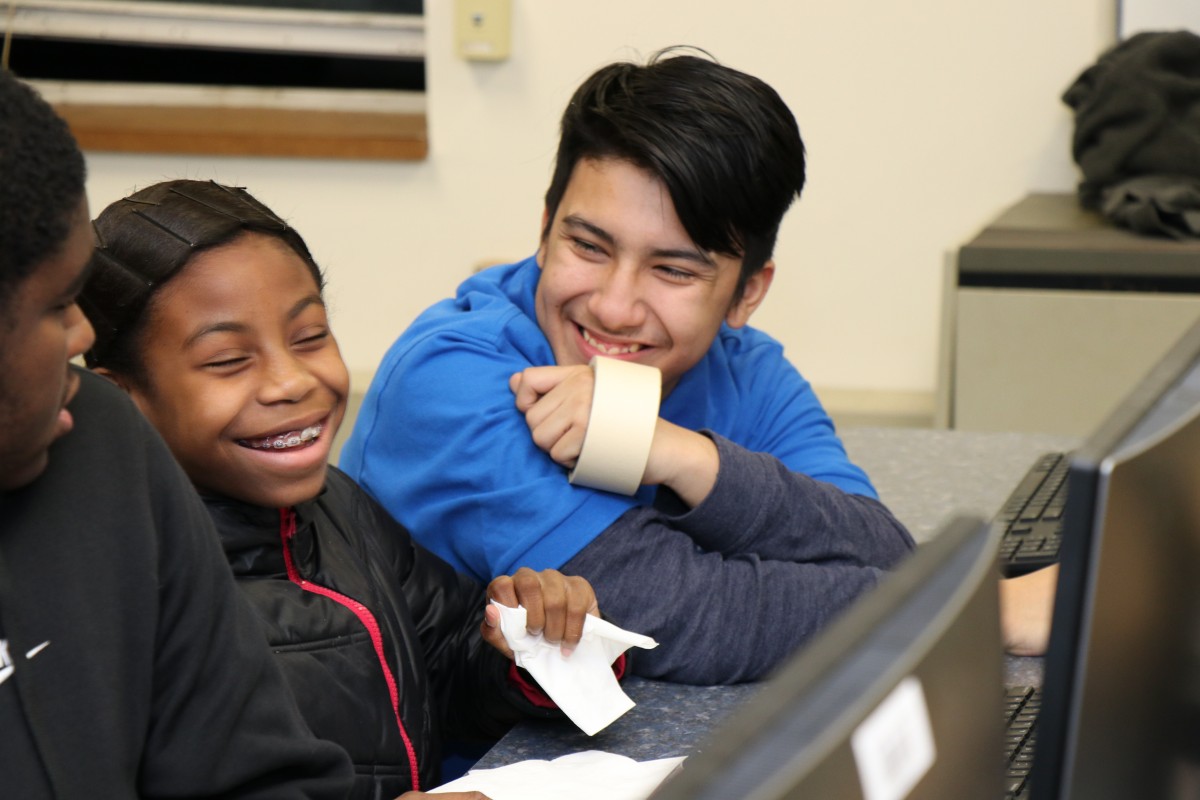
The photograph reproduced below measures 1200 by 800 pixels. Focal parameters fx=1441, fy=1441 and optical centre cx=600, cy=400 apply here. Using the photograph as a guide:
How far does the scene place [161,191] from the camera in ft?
3.42

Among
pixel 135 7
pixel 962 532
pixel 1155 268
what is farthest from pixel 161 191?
pixel 135 7

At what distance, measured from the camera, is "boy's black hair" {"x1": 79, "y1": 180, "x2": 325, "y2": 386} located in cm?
99

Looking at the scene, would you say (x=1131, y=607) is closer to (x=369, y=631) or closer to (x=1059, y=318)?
(x=369, y=631)

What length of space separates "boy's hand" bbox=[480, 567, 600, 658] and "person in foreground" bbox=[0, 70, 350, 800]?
0.73ft

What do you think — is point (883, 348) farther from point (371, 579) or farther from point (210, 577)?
point (210, 577)

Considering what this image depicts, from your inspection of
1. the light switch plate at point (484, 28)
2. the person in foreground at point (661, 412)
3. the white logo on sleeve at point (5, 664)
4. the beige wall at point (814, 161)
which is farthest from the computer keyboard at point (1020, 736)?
the light switch plate at point (484, 28)

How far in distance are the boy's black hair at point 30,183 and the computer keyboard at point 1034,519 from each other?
806 mm

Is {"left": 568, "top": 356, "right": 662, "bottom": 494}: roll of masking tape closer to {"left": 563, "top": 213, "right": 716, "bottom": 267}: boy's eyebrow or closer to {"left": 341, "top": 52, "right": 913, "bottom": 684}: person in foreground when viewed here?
{"left": 341, "top": 52, "right": 913, "bottom": 684}: person in foreground

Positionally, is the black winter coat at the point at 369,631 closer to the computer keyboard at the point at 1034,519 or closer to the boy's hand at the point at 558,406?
the boy's hand at the point at 558,406

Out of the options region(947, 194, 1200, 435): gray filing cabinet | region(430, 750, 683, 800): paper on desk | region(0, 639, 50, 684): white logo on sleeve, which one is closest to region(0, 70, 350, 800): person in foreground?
region(0, 639, 50, 684): white logo on sleeve

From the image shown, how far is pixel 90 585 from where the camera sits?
2.42 ft

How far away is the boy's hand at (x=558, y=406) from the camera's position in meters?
1.16

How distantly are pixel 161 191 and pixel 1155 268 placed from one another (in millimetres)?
1589

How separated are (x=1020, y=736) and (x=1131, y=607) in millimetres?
356
